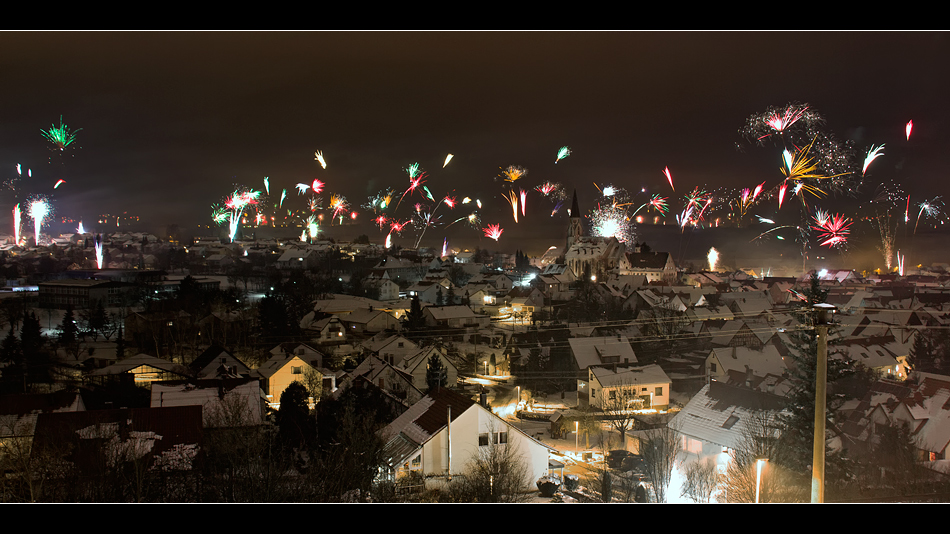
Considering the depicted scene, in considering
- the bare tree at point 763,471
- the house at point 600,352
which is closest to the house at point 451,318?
the house at point 600,352

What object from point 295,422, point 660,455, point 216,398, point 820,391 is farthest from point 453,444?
point 820,391

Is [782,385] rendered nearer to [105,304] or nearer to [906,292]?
[906,292]

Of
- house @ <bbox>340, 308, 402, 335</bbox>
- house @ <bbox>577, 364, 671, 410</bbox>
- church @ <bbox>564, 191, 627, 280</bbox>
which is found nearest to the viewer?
house @ <bbox>577, 364, 671, 410</bbox>

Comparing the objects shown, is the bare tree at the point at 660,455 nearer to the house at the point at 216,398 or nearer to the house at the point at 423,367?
the house at the point at 423,367

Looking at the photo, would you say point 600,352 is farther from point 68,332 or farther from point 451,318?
point 68,332

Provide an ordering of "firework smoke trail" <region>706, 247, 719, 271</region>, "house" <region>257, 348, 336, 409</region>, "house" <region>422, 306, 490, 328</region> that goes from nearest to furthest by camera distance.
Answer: "house" <region>257, 348, 336, 409</region>, "house" <region>422, 306, 490, 328</region>, "firework smoke trail" <region>706, 247, 719, 271</region>

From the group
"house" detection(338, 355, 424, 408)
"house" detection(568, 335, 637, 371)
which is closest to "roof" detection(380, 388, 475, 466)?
"house" detection(338, 355, 424, 408)

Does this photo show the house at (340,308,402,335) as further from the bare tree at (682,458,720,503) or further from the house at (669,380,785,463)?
the bare tree at (682,458,720,503)

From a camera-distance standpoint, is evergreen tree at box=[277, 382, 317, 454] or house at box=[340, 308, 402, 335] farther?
house at box=[340, 308, 402, 335]
